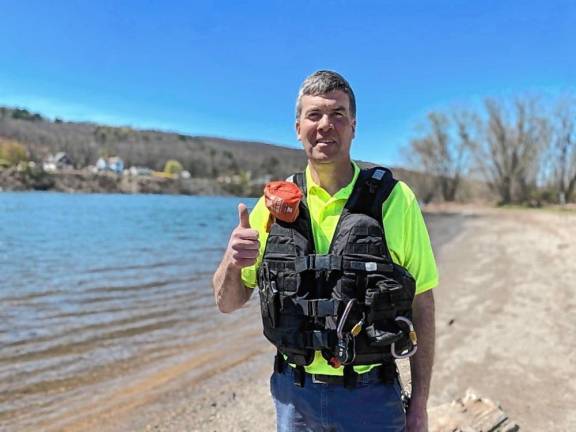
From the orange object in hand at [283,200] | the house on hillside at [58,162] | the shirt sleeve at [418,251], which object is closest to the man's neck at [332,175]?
the orange object in hand at [283,200]

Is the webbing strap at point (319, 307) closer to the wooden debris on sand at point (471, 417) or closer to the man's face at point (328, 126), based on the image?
the man's face at point (328, 126)

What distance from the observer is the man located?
2174mm

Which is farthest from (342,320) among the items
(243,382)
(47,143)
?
(47,143)

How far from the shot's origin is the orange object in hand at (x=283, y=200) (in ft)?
7.28

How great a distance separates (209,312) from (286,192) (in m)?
9.22

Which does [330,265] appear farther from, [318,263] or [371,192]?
[371,192]

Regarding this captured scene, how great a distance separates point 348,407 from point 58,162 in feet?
605

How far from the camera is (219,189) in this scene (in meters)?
168

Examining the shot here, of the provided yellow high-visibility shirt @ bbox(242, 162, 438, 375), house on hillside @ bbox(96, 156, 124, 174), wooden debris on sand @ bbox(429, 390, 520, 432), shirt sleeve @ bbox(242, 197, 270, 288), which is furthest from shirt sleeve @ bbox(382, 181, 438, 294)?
house on hillside @ bbox(96, 156, 124, 174)

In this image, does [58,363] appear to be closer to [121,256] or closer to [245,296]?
[245,296]

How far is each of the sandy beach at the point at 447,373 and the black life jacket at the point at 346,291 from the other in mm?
3400

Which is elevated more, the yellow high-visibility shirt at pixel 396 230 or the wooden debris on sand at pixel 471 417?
the yellow high-visibility shirt at pixel 396 230

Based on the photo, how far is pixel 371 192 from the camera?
225cm

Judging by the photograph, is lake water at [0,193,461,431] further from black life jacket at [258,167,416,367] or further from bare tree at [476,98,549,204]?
bare tree at [476,98,549,204]
